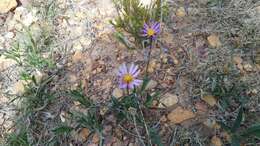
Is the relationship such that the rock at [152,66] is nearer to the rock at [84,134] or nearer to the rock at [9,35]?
the rock at [84,134]

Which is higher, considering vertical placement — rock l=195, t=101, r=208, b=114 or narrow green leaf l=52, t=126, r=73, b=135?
rock l=195, t=101, r=208, b=114

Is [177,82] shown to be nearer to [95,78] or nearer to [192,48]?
[192,48]

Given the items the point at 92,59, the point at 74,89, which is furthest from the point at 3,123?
the point at 92,59

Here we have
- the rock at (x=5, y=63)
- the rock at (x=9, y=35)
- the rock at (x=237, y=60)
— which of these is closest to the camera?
the rock at (x=237, y=60)

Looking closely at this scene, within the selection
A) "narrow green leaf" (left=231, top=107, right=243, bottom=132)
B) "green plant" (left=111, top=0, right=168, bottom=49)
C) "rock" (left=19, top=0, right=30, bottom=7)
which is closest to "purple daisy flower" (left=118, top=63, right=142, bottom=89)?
"green plant" (left=111, top=0, right=168, bottom=49)

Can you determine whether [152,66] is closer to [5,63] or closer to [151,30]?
[151,30]

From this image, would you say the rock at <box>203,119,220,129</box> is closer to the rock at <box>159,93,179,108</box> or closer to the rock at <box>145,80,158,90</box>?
the rock at <box>159,93,179,108</box>

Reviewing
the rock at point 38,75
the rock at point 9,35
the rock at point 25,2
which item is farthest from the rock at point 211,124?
the rock at point 25,2

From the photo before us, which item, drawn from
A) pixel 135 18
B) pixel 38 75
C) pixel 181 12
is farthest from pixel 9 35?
pixel 181 12
